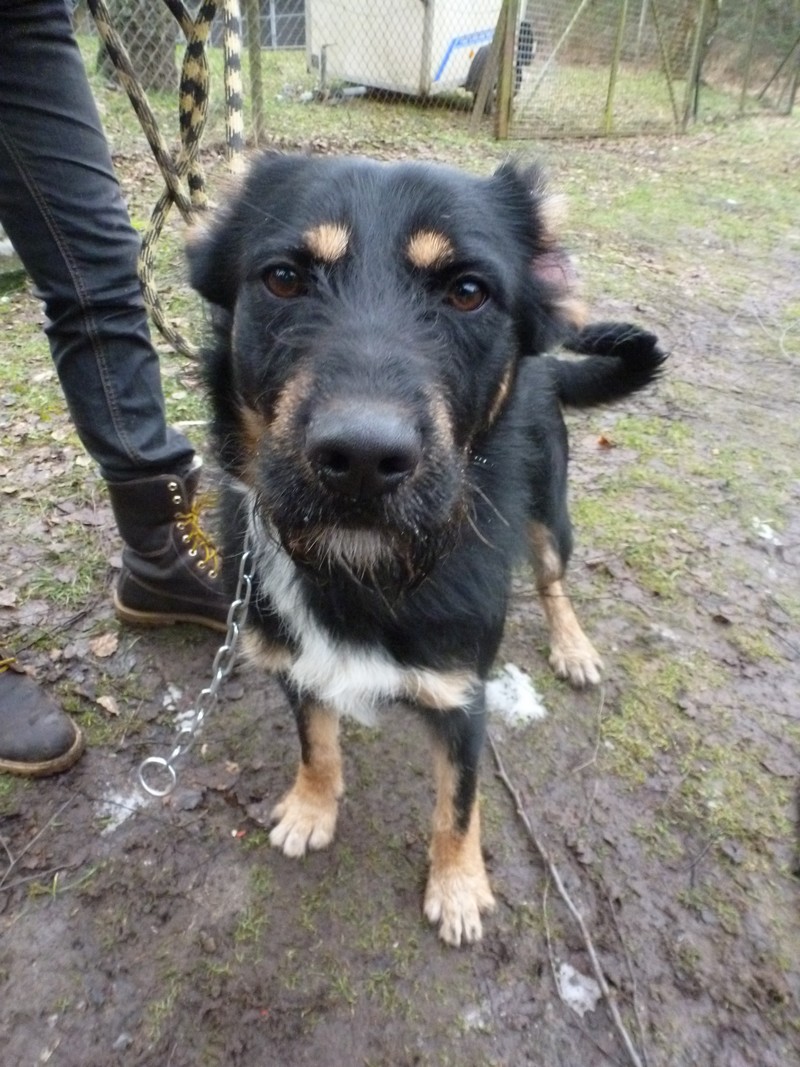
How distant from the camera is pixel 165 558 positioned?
2.76 metres

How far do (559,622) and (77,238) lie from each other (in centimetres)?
218

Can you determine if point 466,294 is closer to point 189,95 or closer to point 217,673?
point 217,673

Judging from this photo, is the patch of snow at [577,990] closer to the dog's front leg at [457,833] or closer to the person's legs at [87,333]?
the dog's front leg at [457,833]

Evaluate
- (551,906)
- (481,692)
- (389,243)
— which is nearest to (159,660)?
(481,692)

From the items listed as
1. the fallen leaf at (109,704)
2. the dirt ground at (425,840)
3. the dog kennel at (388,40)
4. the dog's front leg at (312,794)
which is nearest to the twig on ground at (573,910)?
the dirt ground at (425,840)

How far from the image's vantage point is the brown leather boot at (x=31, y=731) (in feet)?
7.60

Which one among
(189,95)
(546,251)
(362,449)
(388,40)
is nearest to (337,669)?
(362,449)

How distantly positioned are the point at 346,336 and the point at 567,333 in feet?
2.66

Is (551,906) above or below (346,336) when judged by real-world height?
below

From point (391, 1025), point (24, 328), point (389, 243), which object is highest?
point (389, 243)

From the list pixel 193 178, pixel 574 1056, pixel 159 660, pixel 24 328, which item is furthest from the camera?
pixel 24 328

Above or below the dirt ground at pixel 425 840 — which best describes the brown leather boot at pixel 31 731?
above

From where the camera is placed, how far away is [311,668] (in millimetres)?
2045

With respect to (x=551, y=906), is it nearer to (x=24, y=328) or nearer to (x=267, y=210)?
(x=267, y=210)
